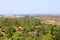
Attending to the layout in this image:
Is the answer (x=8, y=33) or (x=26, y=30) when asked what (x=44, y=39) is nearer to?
(x=8, y=33)

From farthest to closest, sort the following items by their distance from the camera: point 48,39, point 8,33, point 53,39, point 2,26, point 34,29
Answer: point 2,26
point 34,29
point 8,33
point 53,39
point 48,39

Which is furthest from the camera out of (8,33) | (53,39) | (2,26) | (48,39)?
(2,26)

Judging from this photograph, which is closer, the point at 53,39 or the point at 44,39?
the point at 44,39

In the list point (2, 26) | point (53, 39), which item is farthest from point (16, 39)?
point (2, 26)

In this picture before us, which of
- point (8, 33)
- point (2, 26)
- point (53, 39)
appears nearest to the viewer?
point (53, 39)

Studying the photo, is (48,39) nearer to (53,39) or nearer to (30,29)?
(53,39)

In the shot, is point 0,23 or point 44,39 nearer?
point 44,39

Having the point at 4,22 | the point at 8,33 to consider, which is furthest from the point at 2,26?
the point at 8,33
